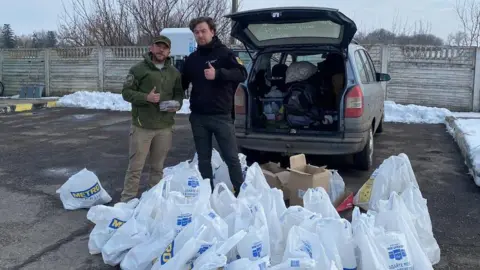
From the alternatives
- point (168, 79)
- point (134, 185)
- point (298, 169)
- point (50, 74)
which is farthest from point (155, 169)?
point (50, 74)

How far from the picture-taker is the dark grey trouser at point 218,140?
4.22 metres

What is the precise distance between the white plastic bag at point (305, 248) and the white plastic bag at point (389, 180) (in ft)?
4.73

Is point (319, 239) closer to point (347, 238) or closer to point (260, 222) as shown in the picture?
point (347, 238)

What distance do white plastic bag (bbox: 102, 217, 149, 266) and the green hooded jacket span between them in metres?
1.27

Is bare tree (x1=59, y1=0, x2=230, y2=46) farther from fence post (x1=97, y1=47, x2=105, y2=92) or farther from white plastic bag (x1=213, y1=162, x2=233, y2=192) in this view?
white plastic bag (x1=213, y1=162, x2=233, y2=192)

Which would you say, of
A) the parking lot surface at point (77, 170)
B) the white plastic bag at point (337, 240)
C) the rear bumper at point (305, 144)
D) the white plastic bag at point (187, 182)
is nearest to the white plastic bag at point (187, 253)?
the white plastic bag at point (337, 240)

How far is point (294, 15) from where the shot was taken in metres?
4.96

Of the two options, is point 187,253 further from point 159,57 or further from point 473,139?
point 473,139

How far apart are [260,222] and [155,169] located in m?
1.92

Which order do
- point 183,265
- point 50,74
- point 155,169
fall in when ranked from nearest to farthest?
1. point 183,265
2. point 155,169
3. point 50,74

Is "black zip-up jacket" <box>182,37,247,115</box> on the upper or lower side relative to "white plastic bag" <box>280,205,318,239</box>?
upper

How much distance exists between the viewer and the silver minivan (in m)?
5.24

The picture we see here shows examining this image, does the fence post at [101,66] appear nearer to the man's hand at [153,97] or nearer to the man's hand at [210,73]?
the man's hand at [153,97]

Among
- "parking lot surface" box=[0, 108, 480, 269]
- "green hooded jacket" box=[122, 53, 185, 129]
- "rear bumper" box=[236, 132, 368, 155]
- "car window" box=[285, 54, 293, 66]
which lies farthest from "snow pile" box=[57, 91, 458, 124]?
"green hooded jacket" box=[122, 53, 185, 129]
